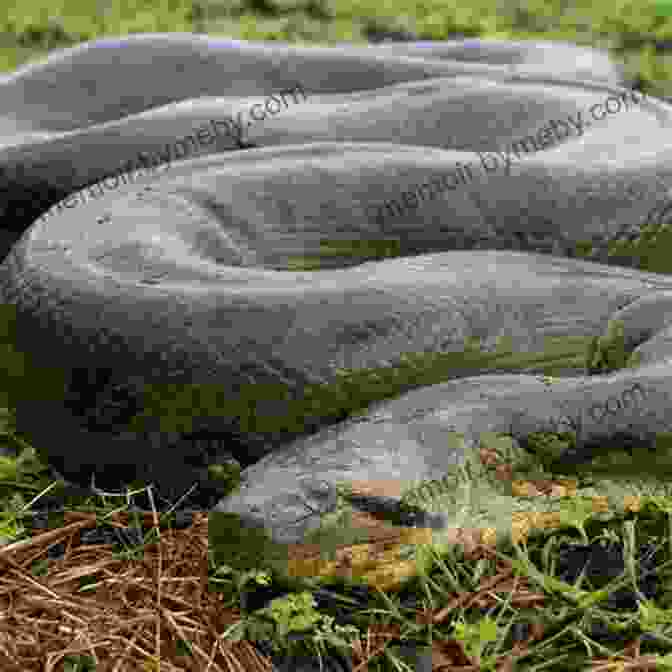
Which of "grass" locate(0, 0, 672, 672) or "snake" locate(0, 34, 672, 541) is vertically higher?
"snake" locate(0, 34, 672, 541)

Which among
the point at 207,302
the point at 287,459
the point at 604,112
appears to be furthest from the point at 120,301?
the point at 604,112

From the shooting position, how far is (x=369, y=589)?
300 centimetres

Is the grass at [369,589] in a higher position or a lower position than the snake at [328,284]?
lower

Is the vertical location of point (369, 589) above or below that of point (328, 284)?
below

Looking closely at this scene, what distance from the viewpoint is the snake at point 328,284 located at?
3.46 m

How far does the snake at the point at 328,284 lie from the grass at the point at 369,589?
0.30 ft

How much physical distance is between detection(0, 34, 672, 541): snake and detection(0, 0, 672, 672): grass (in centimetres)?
9

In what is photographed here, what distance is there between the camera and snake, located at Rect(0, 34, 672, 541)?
3457 millimetres

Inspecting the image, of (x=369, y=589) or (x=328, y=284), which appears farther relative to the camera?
(x=328, y=284)

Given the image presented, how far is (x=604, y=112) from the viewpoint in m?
5.21

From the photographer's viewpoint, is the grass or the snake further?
the snake

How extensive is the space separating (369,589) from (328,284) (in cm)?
100

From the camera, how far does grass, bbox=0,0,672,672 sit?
296cm

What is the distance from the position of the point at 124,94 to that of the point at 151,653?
3883 millimetres
